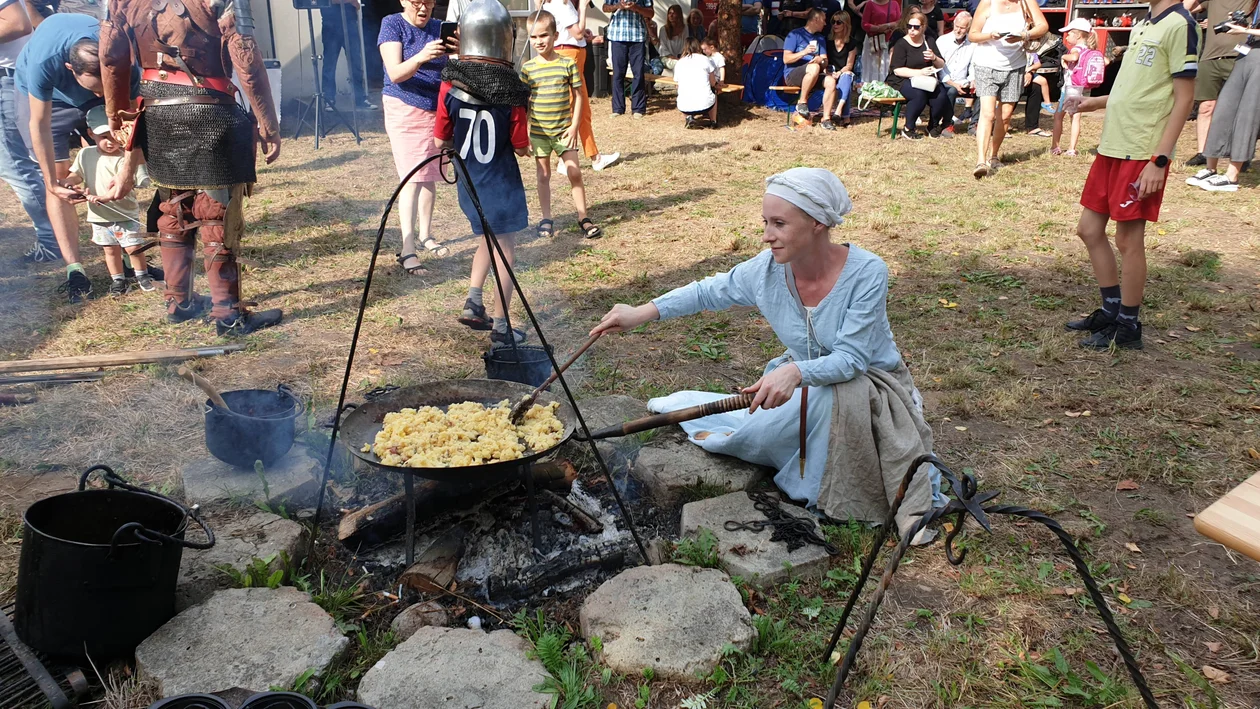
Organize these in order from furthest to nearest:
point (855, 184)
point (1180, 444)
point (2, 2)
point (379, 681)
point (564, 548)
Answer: point (855, 184)
point (2, 2)
point (1180, 444)
point (564, 548)
point (379, 681)

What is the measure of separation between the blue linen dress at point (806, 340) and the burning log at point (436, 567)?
1358 mm

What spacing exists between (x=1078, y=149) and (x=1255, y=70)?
2.74 m

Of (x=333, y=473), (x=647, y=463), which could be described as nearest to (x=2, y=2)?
(x=333, y=473)

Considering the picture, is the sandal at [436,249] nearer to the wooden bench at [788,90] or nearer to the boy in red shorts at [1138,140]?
the boy in red shorts at [1138,140]

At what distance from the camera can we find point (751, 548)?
3.38 meters

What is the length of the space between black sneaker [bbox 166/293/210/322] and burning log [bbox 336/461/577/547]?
311 centimetres

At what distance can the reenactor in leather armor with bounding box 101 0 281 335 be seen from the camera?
4.95m

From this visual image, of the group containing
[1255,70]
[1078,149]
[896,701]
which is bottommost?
[896,701]

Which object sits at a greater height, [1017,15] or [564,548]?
[1017,15]

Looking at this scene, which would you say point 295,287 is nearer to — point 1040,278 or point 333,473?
point 333,473

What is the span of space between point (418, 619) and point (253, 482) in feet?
3.79

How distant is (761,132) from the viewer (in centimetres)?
1357

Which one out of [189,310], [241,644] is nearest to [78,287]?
[189,310]

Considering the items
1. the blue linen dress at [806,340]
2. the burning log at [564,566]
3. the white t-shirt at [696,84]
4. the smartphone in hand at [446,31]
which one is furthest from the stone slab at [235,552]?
the white t-shirt at [696,84]
